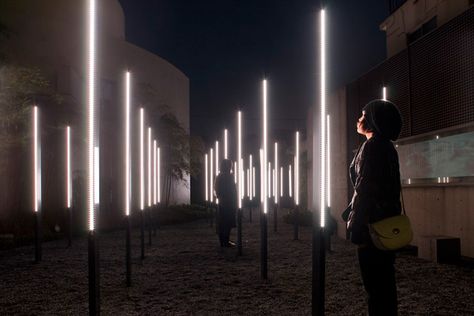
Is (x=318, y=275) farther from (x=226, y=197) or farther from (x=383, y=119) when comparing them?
(x=226, y=197)

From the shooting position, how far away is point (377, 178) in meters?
3.90

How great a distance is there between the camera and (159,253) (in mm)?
11070

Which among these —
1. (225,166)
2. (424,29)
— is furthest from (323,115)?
(424,29)

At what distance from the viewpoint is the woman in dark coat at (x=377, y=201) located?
3.83 metres

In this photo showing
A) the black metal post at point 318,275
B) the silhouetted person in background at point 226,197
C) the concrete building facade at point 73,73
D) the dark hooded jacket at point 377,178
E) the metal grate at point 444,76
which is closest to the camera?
the dark hooded jacket at point 377,178

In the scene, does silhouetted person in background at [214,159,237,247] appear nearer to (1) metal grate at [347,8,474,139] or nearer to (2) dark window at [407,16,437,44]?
(1) metal grate at [347,8,474,139]

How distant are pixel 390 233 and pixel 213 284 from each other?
13.2 ft

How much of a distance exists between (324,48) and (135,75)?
83.1 feet

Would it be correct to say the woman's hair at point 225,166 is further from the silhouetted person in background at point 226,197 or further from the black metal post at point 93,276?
the black metal post at point 93,276

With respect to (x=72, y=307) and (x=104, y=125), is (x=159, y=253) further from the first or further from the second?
(x=104, y=125)

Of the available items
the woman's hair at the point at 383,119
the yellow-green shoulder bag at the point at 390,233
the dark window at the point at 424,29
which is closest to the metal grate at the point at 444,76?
the dark window at the point at 424,29

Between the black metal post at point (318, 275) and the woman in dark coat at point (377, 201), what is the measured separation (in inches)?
22.2

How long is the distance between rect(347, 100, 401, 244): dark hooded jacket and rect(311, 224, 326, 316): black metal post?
56 cm

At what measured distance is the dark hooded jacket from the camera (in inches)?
153
